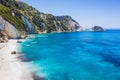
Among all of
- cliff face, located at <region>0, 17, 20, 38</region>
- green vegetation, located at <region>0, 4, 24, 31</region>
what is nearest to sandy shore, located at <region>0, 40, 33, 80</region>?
cliff face, located at <region>0, 17, 20, 38</region>

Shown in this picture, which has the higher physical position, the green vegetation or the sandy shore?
the green vegetation

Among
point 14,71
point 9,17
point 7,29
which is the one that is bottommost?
point 14,71

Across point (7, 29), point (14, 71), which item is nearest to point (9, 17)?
point (7, 29)

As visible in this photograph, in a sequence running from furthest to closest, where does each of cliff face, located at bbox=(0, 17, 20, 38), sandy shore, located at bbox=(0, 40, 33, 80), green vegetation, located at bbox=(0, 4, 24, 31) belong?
green vegetation, located at bbox=(0, 4, 24, 31) < cliff face, located at bbox=(0, 17, 20, 38) < sandy shore, located at bbox=(0, 40, 33, 80)

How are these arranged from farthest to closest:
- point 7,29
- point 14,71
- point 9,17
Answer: point 9,17 → point 7,29 → point 14,71

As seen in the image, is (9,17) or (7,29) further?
(9,17)

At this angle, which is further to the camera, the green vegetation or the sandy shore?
the green vegetation

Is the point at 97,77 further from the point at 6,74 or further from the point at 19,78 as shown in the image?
the point at 6,74

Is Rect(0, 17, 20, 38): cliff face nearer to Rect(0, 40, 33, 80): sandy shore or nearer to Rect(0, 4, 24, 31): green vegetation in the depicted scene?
Rect(0, 4, 24, 31): green vegetation

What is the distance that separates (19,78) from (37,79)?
422cm

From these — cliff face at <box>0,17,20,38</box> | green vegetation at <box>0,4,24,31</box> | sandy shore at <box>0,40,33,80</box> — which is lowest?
sandy shore at <box>0,40,33,80</box>

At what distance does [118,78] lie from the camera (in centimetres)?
4338

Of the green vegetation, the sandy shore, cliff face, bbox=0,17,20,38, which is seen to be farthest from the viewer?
the green vegetation

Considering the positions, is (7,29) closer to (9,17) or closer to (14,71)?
(9,17)
